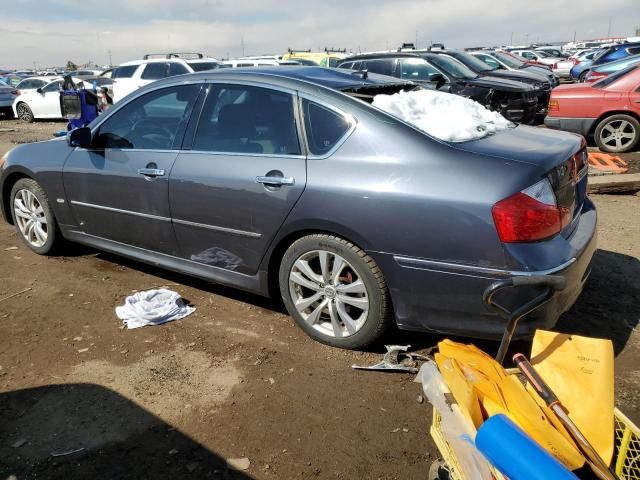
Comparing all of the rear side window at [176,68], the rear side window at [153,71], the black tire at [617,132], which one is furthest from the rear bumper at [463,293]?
the rear side window at [153,71]

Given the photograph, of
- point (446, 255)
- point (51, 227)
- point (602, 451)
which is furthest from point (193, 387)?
point (51, 227)

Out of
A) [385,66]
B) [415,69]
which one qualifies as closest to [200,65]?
[385,66]

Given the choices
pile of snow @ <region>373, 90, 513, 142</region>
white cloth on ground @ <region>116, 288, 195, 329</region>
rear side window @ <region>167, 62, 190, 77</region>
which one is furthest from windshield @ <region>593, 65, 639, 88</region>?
rear side window @ <region>167, 62, 190, 77</region>

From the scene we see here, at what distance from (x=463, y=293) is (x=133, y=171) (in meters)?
2.43

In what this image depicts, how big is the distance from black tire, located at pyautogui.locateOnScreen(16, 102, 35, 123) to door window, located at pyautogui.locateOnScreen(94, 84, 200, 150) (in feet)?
54.3

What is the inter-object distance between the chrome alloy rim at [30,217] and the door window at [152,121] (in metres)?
1.06

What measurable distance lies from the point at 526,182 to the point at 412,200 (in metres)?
0.55

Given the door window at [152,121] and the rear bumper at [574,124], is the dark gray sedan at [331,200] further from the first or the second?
the rear bumper at [574,124]

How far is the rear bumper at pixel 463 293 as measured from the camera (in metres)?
2.64

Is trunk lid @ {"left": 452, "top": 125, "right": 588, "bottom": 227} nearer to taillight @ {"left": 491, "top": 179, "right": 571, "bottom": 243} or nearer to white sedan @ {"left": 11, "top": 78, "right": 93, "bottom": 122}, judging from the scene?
taillight @ {"left": 491, "top": 179, "right": 571, "bottom": 243}

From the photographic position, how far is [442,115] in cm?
320

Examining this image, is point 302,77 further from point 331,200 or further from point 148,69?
point 148,69

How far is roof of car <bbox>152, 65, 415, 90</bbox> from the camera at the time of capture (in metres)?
3.36

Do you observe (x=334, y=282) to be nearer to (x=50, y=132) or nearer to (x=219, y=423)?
(x=219, y=423)
